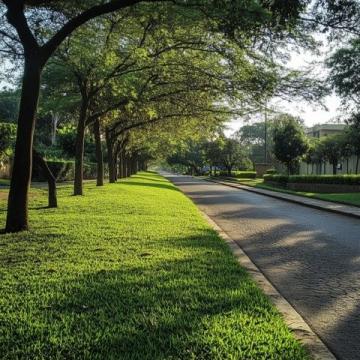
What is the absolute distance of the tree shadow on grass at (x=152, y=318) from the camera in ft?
12.5

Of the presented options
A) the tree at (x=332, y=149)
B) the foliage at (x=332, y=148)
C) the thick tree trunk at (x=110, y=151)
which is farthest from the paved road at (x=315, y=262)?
the tree at (x=332, y=149)

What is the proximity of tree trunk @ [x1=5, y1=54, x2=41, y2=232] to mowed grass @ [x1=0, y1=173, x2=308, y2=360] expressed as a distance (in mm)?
576

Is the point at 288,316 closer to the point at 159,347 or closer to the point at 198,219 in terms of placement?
the point at 159,347

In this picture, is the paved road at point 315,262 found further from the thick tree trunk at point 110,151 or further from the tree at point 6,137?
the thick tree trunk at point 110,151

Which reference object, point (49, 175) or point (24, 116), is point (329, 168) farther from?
point (24, 116)

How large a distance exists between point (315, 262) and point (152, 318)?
15.0 ft

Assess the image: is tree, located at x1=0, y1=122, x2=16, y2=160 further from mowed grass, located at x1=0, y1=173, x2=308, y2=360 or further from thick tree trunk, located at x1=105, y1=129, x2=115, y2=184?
mowed grass, located at x1=0, y1=173, x2=308, y2=360

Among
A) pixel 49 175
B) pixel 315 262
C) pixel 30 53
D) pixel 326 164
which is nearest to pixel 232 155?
pixel 326 164

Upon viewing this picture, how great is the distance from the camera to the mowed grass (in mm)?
3846

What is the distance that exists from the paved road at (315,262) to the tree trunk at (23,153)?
4.38m

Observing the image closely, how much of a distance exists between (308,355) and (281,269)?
12.6 feet

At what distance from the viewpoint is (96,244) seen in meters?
8.38

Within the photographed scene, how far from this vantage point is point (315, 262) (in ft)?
27.3

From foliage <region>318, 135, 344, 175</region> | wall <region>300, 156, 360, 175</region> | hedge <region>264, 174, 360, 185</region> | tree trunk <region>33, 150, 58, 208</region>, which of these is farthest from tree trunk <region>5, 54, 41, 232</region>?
wall <region>300, 156, 360, 175</region>
